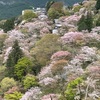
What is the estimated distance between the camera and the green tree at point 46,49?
4789 centimetres

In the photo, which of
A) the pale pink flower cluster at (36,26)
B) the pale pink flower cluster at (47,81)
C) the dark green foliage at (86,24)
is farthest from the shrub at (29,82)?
the pale pink flower cluster at (36,26)

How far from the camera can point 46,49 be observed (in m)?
48.4

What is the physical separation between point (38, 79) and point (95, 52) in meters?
8.23

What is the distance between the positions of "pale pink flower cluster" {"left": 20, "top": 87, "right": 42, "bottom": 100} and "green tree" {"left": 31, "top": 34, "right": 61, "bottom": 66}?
951cm

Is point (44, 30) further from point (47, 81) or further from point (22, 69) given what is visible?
point (47, 81)

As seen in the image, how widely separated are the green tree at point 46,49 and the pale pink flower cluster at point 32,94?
951 cm

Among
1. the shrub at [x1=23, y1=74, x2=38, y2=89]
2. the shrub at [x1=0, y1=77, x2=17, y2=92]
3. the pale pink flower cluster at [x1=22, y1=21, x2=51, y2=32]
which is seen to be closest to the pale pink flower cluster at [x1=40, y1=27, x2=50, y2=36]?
the pale pink flower cluster at [x1=22, y1=21, x2=51, y2=32]

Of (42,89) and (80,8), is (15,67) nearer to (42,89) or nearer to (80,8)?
(42,89)

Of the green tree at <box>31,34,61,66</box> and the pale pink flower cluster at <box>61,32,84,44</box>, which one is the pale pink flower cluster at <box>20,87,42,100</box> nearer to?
the green tree at <box>31,34,61,66</box>

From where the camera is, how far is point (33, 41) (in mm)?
58250

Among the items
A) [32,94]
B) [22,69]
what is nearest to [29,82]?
[32,94]

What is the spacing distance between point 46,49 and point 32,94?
40.2 feet

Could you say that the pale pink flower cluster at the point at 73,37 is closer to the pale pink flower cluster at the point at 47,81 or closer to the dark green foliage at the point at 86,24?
the dark green foliage at the point at 86,24

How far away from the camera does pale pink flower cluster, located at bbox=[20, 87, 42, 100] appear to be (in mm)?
36531
